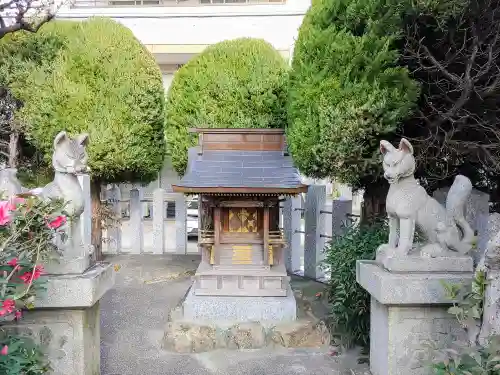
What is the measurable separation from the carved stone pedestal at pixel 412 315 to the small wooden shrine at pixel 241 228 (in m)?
2.67

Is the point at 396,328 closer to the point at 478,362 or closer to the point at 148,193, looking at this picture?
the point at 478,362

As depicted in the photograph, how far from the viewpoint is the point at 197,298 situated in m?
6.52

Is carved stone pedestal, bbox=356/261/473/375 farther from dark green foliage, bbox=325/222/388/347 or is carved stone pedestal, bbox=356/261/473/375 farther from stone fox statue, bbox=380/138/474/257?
dark green foliage, bbox=325/222/388/347

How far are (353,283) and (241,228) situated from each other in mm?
2296

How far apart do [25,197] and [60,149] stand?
65 centimetres

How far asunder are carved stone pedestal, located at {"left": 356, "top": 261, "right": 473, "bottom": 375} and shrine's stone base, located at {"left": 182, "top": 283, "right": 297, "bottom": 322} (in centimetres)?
254

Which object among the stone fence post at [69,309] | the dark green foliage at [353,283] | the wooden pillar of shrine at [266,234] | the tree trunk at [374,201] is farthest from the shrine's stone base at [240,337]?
the tree trunk at [374,201]

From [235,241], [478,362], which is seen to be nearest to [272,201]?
[235,241]

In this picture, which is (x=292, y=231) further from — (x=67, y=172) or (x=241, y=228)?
(x=67, y=172)

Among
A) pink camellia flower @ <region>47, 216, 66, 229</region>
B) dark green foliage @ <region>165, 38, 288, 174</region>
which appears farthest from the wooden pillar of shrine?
pink camellia flower @ <region>47, 216, 66, 229</region>

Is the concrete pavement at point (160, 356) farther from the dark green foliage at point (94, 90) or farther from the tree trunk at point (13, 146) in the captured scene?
the tree trunk at point (13, 146)

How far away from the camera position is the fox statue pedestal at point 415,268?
12.2 ft

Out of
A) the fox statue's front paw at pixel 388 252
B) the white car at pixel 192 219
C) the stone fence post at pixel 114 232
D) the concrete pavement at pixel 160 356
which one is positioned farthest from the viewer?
the white car at pixel 192 219

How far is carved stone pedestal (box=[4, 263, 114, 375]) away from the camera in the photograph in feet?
12.2
